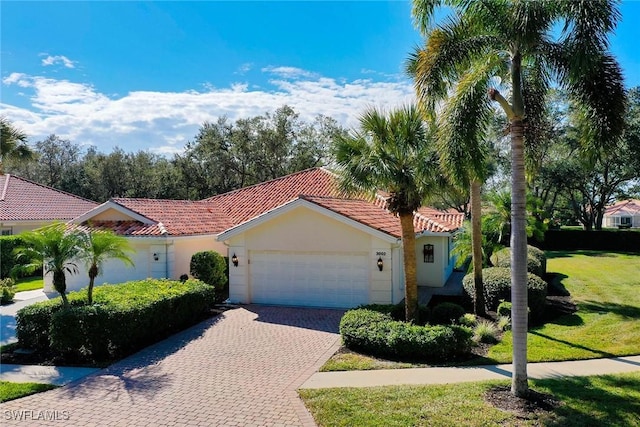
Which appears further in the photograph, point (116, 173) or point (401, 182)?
point (116, 173)

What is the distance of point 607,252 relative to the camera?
35375 mm

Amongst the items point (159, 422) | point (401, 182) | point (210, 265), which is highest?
point (401, 182)

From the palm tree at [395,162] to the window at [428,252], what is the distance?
8.49m

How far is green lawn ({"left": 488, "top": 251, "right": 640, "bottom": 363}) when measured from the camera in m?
10.8

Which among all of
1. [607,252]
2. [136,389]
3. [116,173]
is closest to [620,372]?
[136,389]

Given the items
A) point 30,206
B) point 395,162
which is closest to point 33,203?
point 30,206

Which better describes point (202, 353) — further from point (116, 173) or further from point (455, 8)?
point (116, 173)

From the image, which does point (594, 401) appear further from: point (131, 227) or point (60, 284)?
point (131, 227)

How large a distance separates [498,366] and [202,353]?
724cm

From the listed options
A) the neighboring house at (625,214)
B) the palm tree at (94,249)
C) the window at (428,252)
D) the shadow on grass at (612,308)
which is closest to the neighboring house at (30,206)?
the palm tree at (94,249)

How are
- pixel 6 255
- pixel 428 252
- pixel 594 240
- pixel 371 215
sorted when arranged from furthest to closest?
pixel 594 240 → pixel 6 255 → pixel 428 252 → pixel 371 215

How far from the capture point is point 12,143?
60.6 ft

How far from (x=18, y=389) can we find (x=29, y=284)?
16065mm

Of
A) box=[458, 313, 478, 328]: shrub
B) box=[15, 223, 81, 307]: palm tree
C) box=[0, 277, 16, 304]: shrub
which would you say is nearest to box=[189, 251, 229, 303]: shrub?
box=[15, 223, 81, 307]: palm tree
